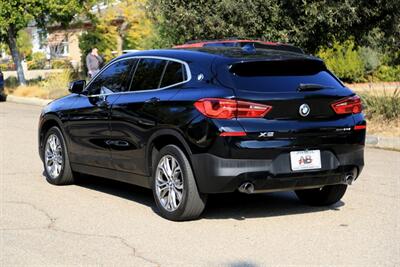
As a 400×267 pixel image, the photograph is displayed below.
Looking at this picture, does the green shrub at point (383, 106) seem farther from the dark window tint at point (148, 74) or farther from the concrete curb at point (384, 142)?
Answer: the dark window tint at point (148, 74)

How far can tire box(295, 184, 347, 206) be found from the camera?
7.56 m

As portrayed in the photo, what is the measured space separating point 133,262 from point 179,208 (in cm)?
129

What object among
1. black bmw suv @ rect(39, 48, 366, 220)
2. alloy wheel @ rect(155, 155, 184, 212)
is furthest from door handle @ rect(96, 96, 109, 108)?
alloy wheel @ rect(155, 155, 184, 212)

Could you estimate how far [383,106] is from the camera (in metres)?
14.1

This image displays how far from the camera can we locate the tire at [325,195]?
24.8ft

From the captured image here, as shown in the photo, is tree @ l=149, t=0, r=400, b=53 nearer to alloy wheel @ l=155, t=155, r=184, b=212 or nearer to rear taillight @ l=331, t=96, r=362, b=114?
rear taillight @ l=331, t=96, r=362, b=114

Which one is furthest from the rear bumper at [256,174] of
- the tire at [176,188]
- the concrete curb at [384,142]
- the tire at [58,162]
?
the concrete curb at [384,142]

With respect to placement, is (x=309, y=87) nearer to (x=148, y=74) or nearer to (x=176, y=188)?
(x=176, y=188)

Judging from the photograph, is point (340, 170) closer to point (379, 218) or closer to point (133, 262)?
point (379, 218)

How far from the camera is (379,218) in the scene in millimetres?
7074

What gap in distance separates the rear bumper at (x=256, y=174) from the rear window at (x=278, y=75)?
0.68 m

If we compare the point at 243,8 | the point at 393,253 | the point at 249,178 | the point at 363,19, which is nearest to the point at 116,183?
the point at 249,178

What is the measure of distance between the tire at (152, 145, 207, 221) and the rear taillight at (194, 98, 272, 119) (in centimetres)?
58

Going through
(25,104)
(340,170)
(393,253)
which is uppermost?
(340,170)
